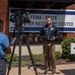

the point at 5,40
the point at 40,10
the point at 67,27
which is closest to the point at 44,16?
the point at 40,10

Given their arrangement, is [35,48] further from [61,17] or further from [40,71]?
[40,71]

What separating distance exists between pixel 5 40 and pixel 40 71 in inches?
173

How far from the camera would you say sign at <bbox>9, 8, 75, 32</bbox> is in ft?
43.6

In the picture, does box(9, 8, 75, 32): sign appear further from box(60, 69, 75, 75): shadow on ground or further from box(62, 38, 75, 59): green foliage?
box(60, 69, 75, 75): shadow on ground

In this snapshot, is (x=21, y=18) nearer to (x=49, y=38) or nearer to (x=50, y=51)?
(x=49, y=38)

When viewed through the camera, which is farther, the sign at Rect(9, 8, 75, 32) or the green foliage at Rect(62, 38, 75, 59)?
the sign at Rect(9, 8, 75, 32)

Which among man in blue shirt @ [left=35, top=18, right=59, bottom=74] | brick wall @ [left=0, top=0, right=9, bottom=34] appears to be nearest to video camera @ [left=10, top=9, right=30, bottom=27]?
man in blue shirt @ [left=35, top=18, right=59, bottom=74]

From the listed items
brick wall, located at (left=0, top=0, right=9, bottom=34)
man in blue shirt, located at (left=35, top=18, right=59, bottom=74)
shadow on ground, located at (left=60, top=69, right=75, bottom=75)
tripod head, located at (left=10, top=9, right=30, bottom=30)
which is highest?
brick wall, located at (left=0, top=0, right=9, bottom=34)

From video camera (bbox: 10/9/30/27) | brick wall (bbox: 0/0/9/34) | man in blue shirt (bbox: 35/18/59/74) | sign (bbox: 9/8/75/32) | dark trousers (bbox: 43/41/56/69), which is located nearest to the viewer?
video camera (bbox: 10/9/30/27)

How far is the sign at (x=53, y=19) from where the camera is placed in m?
13.3

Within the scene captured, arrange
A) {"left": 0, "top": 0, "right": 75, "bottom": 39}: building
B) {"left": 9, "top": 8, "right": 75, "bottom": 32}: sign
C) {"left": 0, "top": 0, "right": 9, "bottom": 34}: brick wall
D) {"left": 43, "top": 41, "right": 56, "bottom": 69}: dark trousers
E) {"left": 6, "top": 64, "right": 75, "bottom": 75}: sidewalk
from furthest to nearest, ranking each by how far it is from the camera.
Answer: {"left": 9, "top": 8, "right": 75, "bottom": 32}: sign
{"left": 0, "top": 0, "right": 9, "bottom": 34}: brick wall
{"left": 0, "top": 0, "right": 75, "bottom": 39}: building
{"left": 6, "top": 64, "right": 75, "bottom": 75}: sidewalk
{"left": 43, "top": 41, "right": 56, "bottom": 69}: dark trousers

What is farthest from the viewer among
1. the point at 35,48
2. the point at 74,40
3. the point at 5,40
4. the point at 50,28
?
the point at 35,48

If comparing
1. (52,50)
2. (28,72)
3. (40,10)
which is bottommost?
(28,72)

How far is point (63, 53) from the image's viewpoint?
13.0 m
